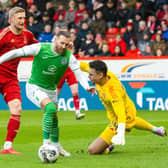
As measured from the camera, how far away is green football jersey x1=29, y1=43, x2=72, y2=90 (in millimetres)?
10953

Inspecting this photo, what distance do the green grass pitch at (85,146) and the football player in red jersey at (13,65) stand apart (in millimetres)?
702

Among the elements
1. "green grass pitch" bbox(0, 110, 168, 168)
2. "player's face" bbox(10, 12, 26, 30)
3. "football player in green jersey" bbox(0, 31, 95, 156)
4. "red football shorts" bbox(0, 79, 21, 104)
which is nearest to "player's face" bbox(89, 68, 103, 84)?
Answer: "football player in green jersey" bbox(0, 31, 95, 156)

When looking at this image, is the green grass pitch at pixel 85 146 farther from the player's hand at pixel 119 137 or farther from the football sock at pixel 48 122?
the football sock at pixel 48 122

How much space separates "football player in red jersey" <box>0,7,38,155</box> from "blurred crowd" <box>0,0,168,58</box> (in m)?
10.9

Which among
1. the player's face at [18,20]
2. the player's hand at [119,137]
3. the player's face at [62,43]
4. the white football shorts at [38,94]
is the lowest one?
the player's hand at [119,137]

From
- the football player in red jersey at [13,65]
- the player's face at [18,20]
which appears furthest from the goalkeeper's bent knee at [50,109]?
the player's face at [18,20]

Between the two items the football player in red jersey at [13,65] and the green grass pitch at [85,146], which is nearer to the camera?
the green grass pitch at [85,146]

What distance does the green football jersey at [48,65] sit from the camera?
431 inches

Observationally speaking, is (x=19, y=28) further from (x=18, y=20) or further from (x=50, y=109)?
(x=50, y=109)

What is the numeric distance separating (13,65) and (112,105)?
2.08 m

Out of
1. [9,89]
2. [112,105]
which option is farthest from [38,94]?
[112,105]

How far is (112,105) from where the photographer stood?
10.9m

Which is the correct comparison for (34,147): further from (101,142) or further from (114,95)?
(114,95)

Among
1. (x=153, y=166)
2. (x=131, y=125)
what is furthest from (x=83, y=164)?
(x=131, y=125)
